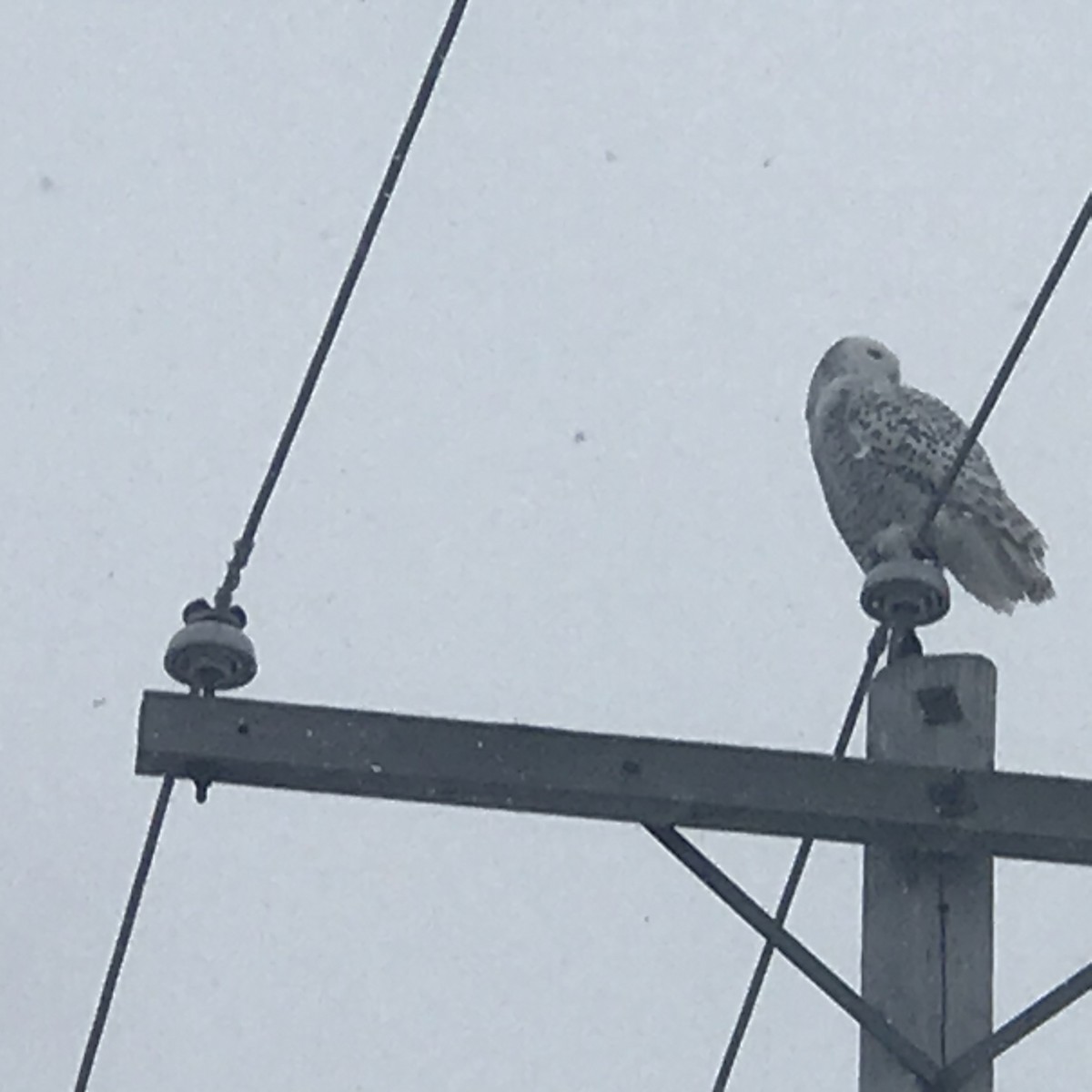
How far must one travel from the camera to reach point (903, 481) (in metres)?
7.93

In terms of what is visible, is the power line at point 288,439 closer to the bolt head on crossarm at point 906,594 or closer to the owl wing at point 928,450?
the bolt head on crossarm at point 906,594

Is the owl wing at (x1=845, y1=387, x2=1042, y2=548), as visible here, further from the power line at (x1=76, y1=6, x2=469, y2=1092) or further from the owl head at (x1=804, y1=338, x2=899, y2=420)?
the power line at (x1=76, y1=6, x2=469, y2=1092)

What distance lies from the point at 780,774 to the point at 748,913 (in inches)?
10.8

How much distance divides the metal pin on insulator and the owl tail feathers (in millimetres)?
3161

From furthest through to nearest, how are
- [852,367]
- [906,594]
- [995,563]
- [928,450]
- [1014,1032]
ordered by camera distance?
1. [852,367]
2. [928,450]
3. [995,563]
4. [906,594]
5. [1014,1032]

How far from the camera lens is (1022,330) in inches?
189

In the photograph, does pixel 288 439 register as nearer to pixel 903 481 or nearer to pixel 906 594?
pixel 906 594

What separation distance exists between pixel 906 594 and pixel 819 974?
0.79m

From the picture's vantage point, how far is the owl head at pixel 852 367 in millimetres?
8641

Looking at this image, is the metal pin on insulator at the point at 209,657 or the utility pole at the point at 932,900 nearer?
the utility pole at the point at 932,900

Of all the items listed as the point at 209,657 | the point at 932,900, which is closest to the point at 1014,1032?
the point at 932,900

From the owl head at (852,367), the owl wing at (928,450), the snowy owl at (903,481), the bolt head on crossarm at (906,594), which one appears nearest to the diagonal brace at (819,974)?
the bolt head on crossarm at (906,594)

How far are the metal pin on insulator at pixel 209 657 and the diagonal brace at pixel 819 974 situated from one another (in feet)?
2.71

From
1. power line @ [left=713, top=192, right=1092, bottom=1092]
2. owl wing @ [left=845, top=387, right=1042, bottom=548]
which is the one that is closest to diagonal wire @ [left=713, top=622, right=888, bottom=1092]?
power line @ [left=713, top=192, right=1092, bottom=1092]
